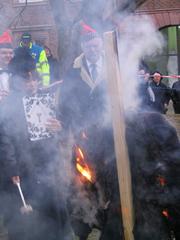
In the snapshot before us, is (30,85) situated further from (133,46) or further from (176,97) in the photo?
(176,97)

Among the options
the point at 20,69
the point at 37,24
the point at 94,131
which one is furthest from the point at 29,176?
the point at 37,24

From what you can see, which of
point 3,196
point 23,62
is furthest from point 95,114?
point 3,196

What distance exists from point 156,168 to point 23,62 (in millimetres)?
1973

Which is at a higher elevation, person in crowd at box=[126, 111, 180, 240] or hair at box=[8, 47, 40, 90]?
hair at box=[8, 47, 40, 90]

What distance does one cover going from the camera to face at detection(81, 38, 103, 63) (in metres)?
4.54

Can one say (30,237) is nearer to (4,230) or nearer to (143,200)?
(4,230)

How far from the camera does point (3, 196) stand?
4.95 meters

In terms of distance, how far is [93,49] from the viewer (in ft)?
15.1

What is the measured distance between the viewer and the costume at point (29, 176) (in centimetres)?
463

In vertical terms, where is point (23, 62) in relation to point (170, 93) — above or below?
above

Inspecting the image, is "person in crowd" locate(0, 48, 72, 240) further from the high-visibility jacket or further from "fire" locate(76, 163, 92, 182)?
the high-visibility jacket

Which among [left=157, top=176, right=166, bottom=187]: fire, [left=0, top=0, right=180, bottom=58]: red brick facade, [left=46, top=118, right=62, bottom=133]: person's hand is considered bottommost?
[left=157, top=176, right=166, bottom=187]: fire

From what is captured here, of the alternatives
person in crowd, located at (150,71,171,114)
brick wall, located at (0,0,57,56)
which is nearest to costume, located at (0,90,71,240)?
person in crowd, located at (150,71,171,114)

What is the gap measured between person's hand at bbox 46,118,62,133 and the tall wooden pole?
133 cm
